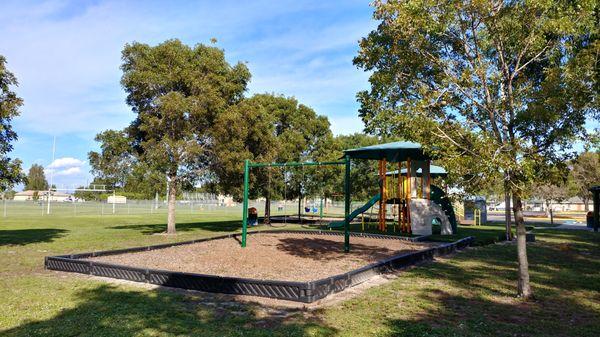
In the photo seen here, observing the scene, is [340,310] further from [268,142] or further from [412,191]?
[412,191]

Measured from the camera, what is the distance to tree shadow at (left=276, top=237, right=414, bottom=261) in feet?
45.4

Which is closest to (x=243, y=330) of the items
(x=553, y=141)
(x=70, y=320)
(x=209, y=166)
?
(x=70, y=320)

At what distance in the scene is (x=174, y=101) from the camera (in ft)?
63.1

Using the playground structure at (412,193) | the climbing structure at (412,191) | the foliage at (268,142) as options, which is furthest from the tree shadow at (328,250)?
the climbing structure at (412,191)

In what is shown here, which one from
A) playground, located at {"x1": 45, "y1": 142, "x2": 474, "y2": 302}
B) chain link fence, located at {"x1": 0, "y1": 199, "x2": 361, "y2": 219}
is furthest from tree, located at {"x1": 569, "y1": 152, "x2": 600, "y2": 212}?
playground, located at {"x1": 45, "y1": 142, "x2": 474, "y2": 302}

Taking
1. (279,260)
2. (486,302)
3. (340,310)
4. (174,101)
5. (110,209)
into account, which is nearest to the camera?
(340,310)

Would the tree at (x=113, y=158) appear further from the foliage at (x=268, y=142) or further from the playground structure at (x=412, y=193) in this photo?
the playground structure at (x=412, y=193)

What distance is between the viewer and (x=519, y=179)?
791cm

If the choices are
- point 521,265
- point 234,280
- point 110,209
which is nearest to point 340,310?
point 234,280

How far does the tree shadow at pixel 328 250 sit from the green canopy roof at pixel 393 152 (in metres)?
7.16

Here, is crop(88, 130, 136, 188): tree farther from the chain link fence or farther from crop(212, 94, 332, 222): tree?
the chain link fence

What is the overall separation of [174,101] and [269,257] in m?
9.54

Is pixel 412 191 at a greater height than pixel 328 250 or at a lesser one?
greater

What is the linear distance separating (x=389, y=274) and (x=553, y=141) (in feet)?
16.1
